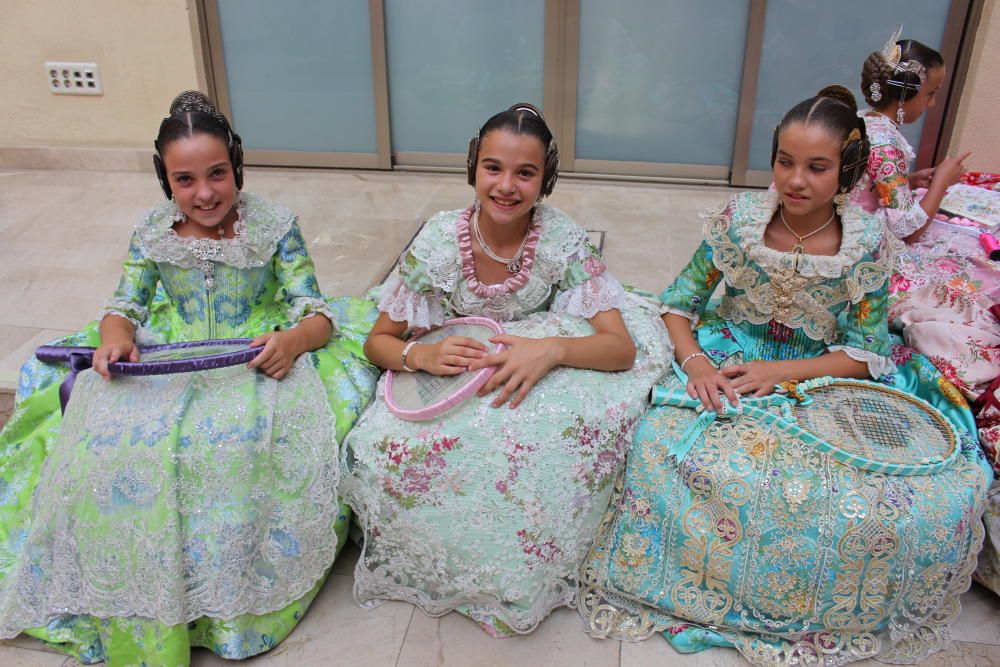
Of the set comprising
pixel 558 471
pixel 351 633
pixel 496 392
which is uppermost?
pixel 496 392

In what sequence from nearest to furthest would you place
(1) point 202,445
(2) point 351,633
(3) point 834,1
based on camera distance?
(1) point 202,445, (2) point 351,633, (3) point 834,1

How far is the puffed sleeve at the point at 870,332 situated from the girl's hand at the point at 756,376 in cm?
20

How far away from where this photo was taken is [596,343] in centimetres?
226

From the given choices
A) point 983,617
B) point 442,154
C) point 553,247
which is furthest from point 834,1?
point 983,617

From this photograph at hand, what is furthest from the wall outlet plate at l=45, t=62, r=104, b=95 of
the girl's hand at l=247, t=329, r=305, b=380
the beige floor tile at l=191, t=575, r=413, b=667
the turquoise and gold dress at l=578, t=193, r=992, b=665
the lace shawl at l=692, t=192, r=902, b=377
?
the turquoise and gold dress at l=578, t=193, r=992, b=665

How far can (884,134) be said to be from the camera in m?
3.07

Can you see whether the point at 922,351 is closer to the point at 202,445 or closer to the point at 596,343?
the point at 596,343

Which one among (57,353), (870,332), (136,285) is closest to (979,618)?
(870,332)

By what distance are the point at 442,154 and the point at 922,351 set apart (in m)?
3.33

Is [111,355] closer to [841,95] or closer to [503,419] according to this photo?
[503,419]

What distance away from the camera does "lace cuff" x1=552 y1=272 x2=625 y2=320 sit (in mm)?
2340

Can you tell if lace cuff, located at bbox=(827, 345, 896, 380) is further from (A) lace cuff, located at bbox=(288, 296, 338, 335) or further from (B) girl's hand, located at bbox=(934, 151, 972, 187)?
(A) lace cuff, located at bbox=(288, 296, 338, 335)

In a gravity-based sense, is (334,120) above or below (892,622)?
above
